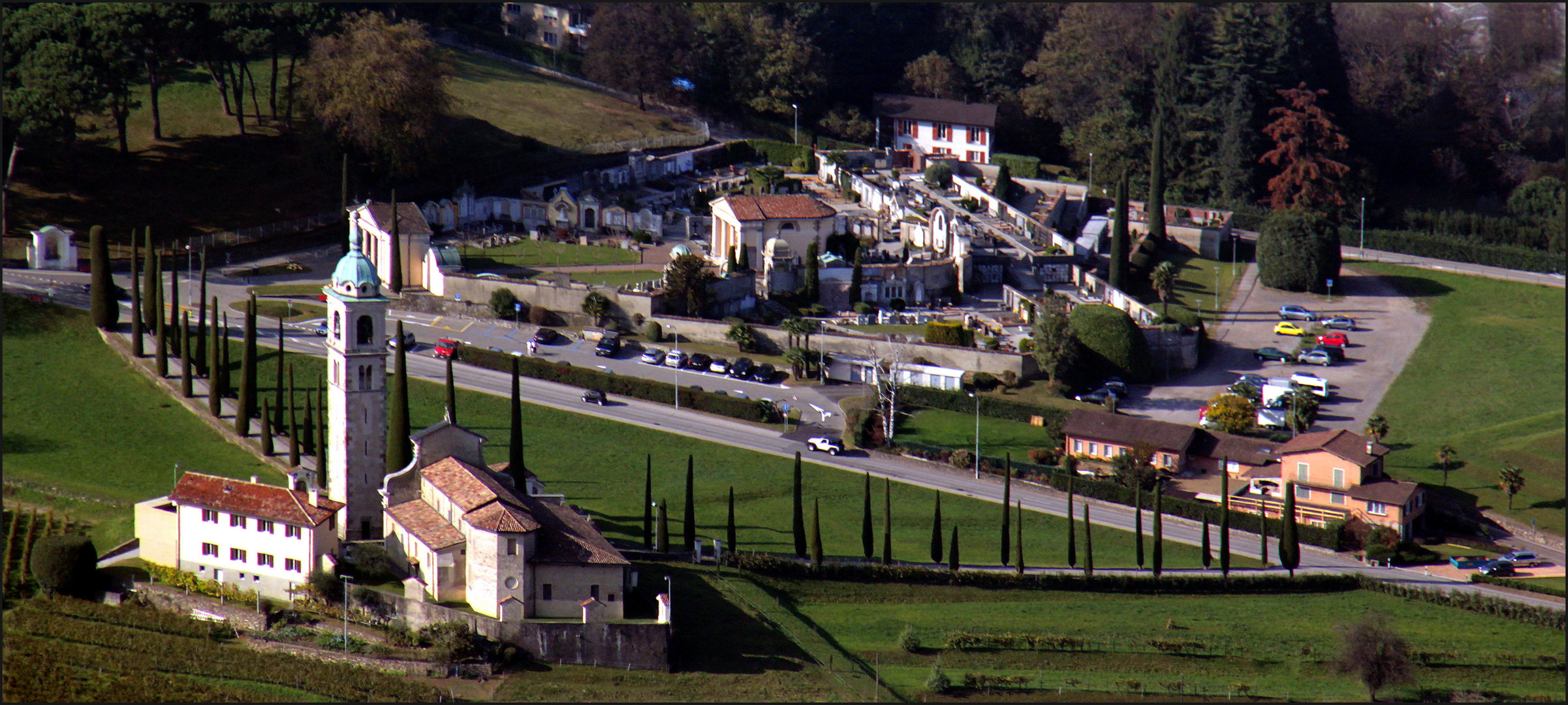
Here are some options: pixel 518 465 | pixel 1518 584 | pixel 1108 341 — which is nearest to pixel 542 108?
pixel 1108 341

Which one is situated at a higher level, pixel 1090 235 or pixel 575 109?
pixel 575 109

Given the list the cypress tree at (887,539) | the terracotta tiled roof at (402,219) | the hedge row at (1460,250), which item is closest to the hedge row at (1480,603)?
the cypress tree at (887,539)

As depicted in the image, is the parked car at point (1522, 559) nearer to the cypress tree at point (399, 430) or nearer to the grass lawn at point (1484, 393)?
the grass lawn at point (1484, 393)

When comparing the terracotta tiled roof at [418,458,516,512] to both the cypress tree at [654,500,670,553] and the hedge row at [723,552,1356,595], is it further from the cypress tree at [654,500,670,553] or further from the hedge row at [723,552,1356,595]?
the hedge row at [723,552,1356,595]

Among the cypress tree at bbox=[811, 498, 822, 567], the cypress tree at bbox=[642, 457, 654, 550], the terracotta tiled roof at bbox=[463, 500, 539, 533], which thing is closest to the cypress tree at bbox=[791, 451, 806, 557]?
the cypress tree at bbox=[811, 498, 822, 567]

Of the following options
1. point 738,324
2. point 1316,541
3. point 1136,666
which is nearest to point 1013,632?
point 1136,666

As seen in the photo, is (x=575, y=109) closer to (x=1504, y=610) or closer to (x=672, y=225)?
(x=672, y=225)
